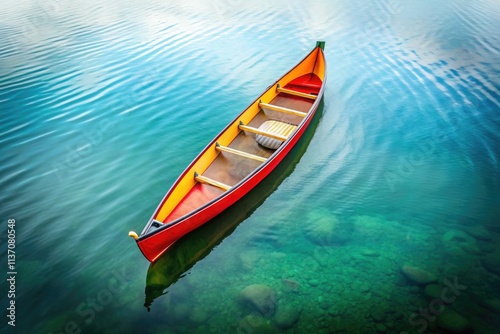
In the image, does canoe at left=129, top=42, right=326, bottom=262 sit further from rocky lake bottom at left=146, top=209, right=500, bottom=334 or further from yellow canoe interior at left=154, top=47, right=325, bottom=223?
rocky lake bottom at left=146, top=209, right=500, bottom=334

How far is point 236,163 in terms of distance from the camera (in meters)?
10.3

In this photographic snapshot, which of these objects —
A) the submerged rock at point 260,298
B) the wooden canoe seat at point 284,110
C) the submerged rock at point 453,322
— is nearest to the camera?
the submerged rock at point 453,322

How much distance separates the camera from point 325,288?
24.4 feet

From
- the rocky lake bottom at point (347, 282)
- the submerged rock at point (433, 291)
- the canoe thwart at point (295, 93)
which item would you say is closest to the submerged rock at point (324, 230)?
the rocky lake bottom at point (347, 282)

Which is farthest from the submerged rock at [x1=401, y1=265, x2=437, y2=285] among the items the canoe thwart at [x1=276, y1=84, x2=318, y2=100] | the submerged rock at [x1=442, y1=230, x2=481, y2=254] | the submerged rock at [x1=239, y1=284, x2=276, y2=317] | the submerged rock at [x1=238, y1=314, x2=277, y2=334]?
the canoe thwart at [x1=276, y1=84, x2=318, y2=100]

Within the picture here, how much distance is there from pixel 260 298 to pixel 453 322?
4.23m

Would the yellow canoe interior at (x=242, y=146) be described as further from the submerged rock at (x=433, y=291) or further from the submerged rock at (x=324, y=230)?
the submerged rock at (x=433, y=291)

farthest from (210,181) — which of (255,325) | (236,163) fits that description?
(255,325)

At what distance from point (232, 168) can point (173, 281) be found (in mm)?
3977

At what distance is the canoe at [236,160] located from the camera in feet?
25.6

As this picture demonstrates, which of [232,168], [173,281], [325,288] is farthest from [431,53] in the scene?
[173,281]

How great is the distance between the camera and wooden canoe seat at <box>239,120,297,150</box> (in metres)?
10.8

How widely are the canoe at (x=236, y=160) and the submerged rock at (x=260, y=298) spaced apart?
2235 millimetres

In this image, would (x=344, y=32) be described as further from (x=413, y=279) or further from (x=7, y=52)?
(x=7, y=52)
